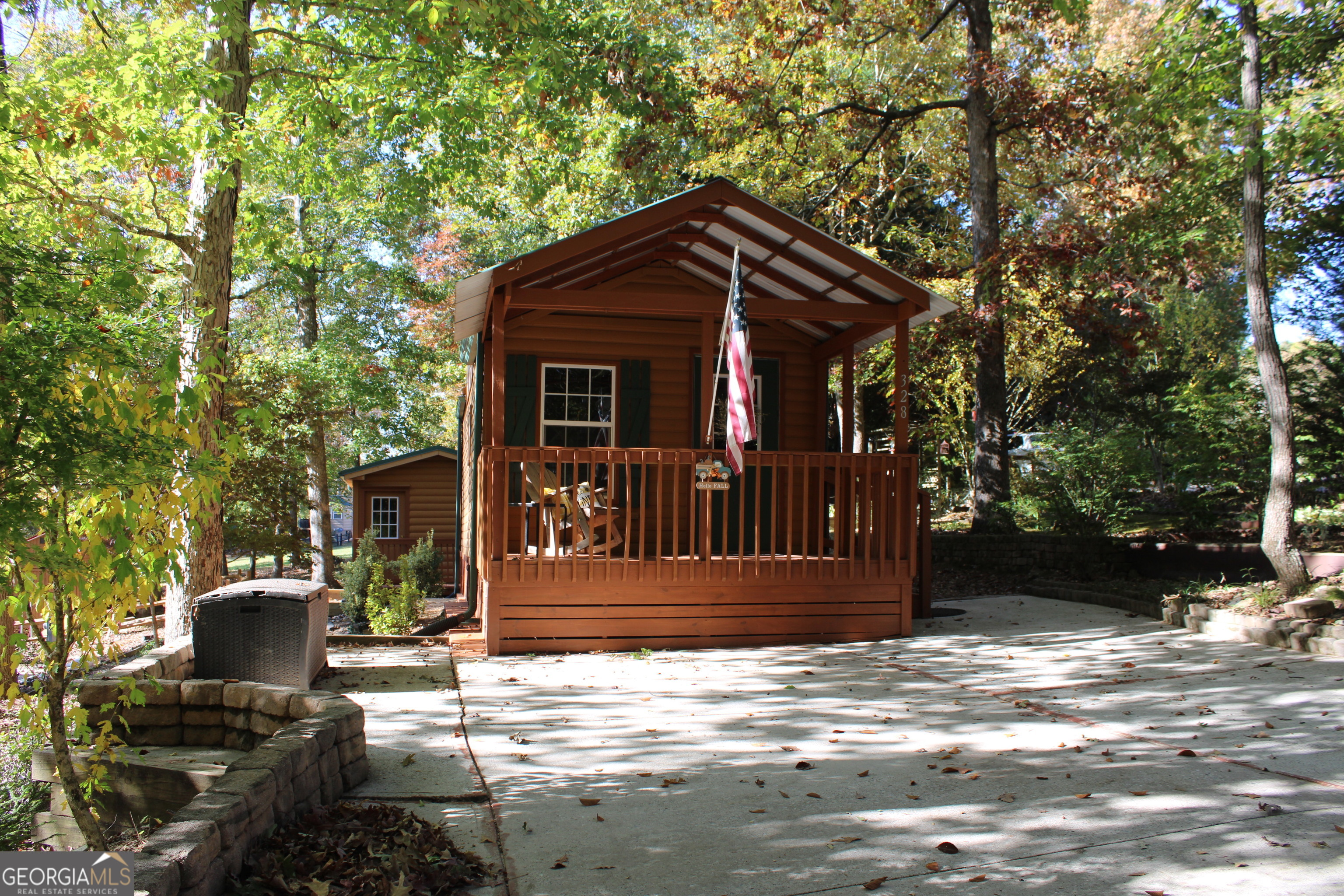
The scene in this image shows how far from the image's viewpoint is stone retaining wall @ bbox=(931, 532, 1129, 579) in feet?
37.6

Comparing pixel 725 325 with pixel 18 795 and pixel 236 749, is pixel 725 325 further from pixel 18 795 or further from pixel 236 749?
pixel 18 795

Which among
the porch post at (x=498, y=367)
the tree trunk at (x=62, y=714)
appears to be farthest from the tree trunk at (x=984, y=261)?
the tree trunk at (x=62, y=714)

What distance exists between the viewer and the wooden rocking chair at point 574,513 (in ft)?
24.4

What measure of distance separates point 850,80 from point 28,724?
17116mm

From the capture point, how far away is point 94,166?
9.20 metres

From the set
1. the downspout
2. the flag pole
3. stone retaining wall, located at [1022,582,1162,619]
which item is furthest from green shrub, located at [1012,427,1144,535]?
the downspout

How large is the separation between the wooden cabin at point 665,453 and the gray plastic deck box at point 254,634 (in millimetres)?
1824

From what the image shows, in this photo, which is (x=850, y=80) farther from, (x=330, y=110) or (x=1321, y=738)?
(x=1321, y=738)

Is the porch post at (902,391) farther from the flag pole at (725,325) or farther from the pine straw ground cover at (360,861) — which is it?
the pine straw ground cover at (360,861)

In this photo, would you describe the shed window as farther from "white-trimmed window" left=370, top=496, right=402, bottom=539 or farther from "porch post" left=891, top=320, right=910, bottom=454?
"porch post" left=891, top=320, right=910, bottom=454

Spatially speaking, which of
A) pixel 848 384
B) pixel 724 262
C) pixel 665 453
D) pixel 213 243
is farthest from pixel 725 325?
pixel 213 243

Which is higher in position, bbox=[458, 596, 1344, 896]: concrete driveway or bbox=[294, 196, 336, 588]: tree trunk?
bbox=[294, 196, 336, 588]: tree trunk

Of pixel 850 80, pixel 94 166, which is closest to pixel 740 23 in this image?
pixel 850 80

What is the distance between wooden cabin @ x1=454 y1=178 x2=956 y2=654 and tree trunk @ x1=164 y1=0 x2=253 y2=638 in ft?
7.90
